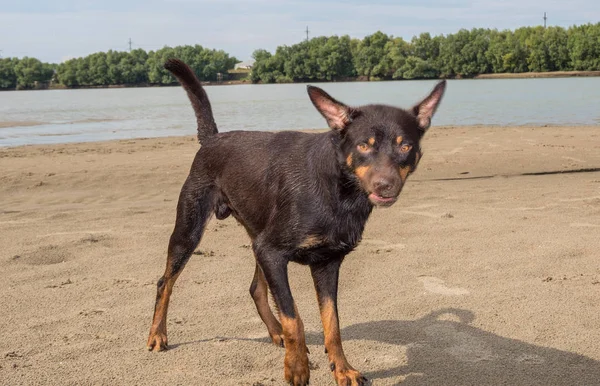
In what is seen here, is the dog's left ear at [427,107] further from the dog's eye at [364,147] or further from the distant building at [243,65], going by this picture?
the distant building at [243,65]

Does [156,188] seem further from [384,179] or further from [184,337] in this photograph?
[384,179]

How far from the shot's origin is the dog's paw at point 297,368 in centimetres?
443

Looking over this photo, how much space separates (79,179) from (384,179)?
11045mm

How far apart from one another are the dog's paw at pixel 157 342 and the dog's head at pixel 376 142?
2013mm

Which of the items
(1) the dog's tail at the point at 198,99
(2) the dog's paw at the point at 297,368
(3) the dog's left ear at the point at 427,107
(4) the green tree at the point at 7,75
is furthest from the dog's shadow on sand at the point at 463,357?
(4) the green tree at the point at 7,75

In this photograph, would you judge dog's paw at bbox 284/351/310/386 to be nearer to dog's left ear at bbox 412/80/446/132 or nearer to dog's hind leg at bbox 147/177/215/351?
dog's hind leg at bbox 147/177/215/351

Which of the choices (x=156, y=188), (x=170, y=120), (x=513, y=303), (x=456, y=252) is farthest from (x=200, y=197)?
(x=170, y=120)

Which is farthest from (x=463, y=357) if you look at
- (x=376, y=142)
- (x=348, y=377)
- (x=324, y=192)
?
(x=376, y=142)

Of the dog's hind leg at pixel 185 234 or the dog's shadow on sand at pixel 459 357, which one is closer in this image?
the dog's shadow on sand at pixel 459 357

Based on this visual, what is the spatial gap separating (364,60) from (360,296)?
118915 mm

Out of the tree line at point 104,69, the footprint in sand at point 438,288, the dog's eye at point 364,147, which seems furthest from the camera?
the tree line at point 104,69

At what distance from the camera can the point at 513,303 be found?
5.96 metres

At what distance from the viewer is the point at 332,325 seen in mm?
4555

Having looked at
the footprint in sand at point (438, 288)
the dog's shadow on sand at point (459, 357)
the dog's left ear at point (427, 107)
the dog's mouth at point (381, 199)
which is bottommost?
the dog's shadow on sand at point (459, 357)
